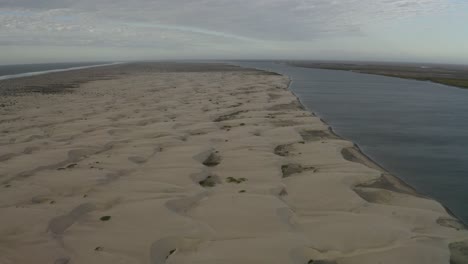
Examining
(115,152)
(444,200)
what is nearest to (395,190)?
(444,200)

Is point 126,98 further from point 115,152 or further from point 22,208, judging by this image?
point 22,208

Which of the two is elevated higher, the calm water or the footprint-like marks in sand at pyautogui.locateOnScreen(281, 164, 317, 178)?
the footprint-like marks in sand at pyautogui.locateOnScreen(281, 164, 317, 178)

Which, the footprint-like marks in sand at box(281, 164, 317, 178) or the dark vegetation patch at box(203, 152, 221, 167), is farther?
the dark vegetation patch at box(203, 152, 221, 167)

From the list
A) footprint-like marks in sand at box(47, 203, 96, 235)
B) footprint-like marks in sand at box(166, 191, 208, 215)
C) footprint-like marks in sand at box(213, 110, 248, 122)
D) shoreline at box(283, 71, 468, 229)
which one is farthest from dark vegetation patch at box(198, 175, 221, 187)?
footprint-like marks in sand at box(213, 110, 248, 122)

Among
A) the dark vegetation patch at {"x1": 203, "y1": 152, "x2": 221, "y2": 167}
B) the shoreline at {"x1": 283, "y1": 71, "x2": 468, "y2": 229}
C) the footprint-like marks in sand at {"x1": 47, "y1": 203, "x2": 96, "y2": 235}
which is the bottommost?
the shoreline at {"x1": 283, "y1": 71, "x2": 468, "y2": 229}

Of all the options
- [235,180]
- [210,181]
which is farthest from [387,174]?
[210,181]

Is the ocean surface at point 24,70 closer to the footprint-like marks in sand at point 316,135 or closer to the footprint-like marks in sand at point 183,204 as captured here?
the footprint-like marks in sand at point 316,135

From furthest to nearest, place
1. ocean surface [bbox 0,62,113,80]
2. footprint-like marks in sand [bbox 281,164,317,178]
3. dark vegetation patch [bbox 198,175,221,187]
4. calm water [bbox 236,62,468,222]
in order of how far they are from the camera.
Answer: ocean surface [bbox 0,62,113,80] < footprint-like marks in sand [bbox 281,164,317,178] < calm water [bbox 236,62,468,222] < dark vegetation patch [bbox 198,175,221,187]

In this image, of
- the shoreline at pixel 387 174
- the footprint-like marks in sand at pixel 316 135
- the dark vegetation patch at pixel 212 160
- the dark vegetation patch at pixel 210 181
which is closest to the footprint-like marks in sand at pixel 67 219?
the dark vegetation patch at pixel 210 181

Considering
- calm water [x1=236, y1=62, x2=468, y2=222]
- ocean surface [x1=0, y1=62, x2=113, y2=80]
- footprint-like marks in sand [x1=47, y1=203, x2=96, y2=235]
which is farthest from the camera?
ocean surface [x1=0, y1=62, x2=113, y2=80]

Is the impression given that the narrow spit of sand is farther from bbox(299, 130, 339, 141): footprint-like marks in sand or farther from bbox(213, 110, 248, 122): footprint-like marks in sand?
bbox(213, 110, 248, 122): footprint-like marks in sand
